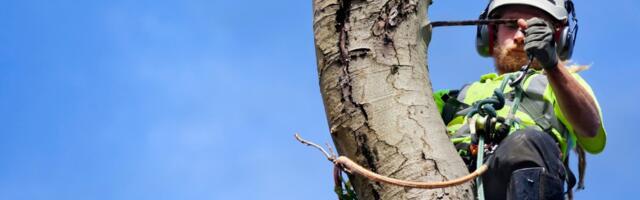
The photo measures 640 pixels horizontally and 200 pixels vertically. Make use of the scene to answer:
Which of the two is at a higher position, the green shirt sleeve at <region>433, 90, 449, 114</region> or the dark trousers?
the green shirt sleeve at <region>433, 90, 449, 114</region>

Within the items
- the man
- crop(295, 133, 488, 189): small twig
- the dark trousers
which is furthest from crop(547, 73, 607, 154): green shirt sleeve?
crop(295, 133, 488, 189): small twig

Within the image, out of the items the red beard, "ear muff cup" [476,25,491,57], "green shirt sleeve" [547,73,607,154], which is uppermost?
"ear muff cup" [476,25,491,57]

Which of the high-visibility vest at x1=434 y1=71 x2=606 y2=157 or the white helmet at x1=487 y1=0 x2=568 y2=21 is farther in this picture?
the white helmet at x1=487 y1=0 x2=568 y2=21

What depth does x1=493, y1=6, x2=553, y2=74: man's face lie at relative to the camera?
5.98 metres

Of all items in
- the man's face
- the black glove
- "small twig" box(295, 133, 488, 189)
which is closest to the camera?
"small twig" box(295, 133, 488, 189)

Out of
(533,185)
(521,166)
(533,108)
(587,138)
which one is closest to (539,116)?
(533,108)

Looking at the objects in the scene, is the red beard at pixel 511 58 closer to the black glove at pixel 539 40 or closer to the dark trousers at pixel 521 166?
the black glove at pixel 539 40

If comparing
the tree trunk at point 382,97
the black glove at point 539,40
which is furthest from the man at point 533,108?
the tree trunk at point 382,97

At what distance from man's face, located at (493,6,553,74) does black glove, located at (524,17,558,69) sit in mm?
1317

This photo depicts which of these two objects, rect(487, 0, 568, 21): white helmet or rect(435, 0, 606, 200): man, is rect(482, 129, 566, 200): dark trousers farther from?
rect(487, 0, 568, 21): white helmet

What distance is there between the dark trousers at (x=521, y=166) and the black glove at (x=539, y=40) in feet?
1.07

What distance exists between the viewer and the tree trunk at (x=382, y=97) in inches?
139

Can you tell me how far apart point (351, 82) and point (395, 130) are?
A: 0.21 meters

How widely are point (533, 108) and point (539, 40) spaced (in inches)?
33.5
